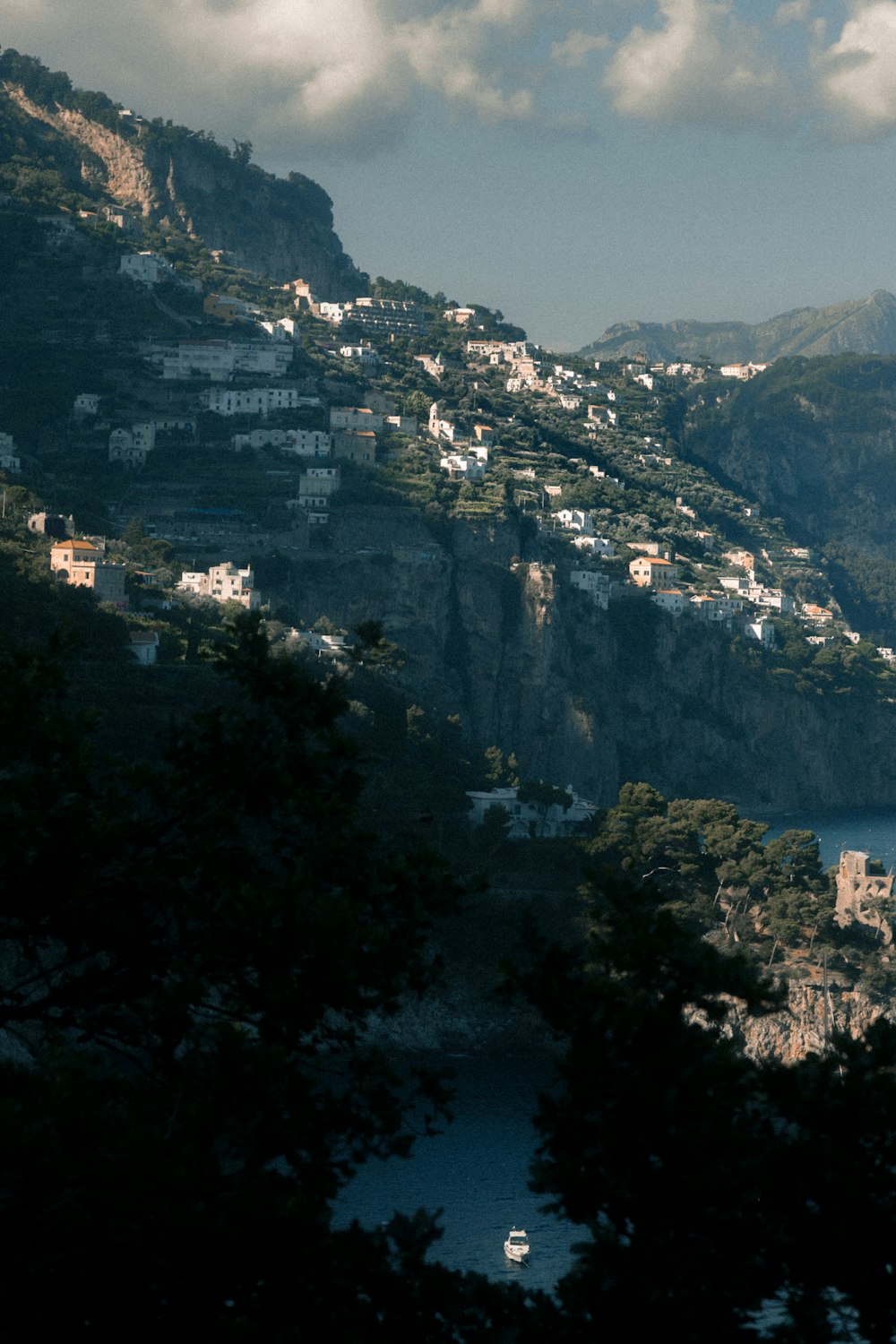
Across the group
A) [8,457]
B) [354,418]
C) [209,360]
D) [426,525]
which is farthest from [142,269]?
[426,525]

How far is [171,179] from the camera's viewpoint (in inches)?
5394

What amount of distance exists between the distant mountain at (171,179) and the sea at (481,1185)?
8850 cm

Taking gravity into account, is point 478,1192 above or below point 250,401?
below

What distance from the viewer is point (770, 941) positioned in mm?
45906

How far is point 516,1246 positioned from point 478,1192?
341cm

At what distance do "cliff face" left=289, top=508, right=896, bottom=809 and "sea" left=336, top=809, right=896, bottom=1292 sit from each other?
29.5m

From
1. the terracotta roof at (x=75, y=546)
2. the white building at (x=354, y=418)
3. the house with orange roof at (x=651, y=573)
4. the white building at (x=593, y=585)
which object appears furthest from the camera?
the house with orange roof at (x=651, y=573)

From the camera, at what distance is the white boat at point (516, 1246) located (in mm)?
28375

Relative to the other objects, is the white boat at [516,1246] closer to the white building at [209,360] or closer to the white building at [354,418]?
the white building at [354,418]

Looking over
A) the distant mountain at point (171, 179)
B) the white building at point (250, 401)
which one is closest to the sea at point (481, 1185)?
the white building at point (250, 401)

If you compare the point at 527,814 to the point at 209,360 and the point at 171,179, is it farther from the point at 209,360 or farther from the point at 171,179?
the point at 171,179

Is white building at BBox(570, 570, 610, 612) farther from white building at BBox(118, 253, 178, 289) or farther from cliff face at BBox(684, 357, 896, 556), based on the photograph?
cliff face at BBox(684, 357, 896, 556)

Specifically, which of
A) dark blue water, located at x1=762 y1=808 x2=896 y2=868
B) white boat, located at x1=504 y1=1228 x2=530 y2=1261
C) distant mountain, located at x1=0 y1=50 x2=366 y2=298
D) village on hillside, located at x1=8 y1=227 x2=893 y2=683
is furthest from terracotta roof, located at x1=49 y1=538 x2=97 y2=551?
distant mountain, located at x1=0 y1=50 x2=366 y2=298

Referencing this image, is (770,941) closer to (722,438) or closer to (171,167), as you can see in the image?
(171,167)
